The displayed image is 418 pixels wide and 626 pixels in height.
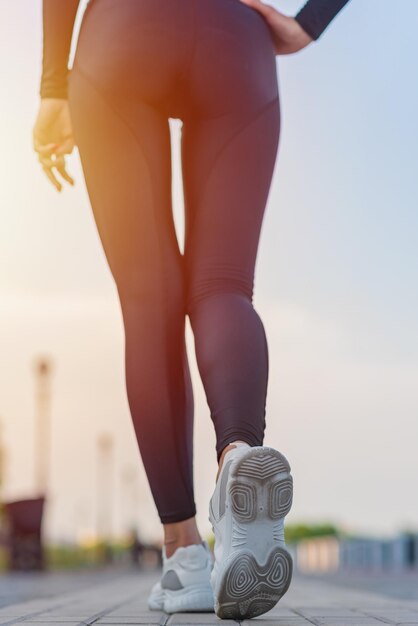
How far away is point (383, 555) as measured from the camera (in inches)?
1346

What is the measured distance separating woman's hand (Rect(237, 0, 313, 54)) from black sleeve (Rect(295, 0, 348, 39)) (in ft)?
0.06

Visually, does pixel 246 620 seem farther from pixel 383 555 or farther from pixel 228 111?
pixel 383 555

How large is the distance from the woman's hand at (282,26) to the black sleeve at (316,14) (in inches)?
0.7

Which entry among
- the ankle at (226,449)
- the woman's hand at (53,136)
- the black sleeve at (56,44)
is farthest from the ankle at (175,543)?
the black sleeve at (56,44)

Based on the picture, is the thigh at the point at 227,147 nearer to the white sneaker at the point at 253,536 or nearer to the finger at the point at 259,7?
the finger at the point at 259,7

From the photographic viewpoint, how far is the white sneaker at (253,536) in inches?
107

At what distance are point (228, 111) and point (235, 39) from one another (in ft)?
0.71

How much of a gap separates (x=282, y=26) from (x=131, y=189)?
761 mm

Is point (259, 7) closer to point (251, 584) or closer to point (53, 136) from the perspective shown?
point (53, 136)

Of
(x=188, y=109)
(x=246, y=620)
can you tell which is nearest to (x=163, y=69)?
(x=188, y=109)

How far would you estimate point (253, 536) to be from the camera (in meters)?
2.76

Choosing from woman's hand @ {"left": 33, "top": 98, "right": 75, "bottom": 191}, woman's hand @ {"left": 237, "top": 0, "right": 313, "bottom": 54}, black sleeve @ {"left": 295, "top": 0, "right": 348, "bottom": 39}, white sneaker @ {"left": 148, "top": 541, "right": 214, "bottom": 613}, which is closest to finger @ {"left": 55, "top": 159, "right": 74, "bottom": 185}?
woman's hand @ {"left": 33, "top": 98, "right": 75, "bottom": 191}

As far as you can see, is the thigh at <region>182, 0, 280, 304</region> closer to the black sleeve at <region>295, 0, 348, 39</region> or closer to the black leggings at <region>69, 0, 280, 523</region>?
the black leggings at <region>69, 0, 280, 523</region>

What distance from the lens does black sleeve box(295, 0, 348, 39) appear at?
138 inches
